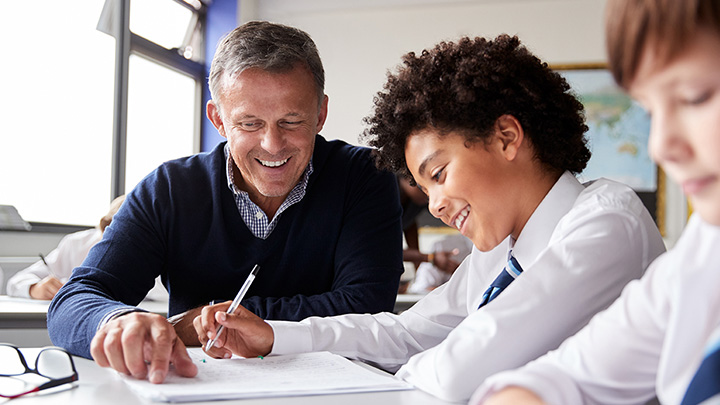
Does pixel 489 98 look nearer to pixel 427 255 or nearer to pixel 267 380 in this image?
pixel 267 380

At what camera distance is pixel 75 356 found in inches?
49.3

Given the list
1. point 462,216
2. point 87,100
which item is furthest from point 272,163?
point 87,100

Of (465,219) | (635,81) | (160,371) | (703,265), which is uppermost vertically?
(635,81)

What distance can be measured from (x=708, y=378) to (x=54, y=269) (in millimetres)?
3174

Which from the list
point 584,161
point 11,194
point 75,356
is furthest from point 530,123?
point 11,194

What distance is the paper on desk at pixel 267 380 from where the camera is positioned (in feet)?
2.93

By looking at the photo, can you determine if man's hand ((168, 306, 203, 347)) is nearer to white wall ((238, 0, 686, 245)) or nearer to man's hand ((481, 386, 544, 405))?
man's hand ((481, 386, 544, 405))

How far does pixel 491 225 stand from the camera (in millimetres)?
1182

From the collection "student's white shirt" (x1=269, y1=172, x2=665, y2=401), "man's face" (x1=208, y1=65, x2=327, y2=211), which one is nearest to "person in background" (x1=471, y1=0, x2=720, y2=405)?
"student's white shirt" (x1=269, y1=172, x2=665, y2=401)

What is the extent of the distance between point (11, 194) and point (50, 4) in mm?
1188

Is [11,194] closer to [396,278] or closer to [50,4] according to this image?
[50,4]

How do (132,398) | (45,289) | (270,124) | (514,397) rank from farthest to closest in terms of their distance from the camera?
(45,289), (270,124), (132,398), (514,397)

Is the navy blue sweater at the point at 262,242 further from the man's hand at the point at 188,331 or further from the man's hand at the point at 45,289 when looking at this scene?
→ the man's hand at the point at 45,289

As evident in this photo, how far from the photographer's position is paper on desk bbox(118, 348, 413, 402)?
895mm
